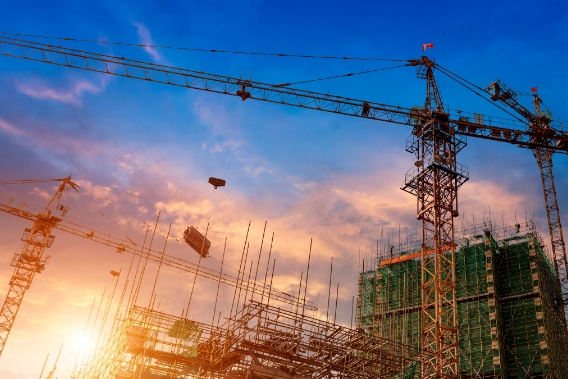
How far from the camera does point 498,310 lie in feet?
160

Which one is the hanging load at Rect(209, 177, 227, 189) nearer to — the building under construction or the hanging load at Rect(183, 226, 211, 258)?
the hanging load at Rect(183, 226, 211, 258)

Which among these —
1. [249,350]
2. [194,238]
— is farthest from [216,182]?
[249,350]

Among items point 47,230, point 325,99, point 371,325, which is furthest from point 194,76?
point 371,325

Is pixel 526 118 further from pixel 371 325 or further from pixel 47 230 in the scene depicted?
pixel 47 230

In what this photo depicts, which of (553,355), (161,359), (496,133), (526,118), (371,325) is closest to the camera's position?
(161,359)

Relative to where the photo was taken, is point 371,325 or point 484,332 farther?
point 371,325

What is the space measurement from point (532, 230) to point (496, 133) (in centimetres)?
982

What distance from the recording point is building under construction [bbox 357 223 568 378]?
153ft

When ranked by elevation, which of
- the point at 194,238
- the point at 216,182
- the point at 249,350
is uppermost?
the point at 216,182

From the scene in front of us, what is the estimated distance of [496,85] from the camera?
199 ft

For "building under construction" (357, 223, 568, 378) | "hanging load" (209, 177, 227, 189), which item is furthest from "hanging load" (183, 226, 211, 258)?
"building under construction" (357, 223, 568, 378)

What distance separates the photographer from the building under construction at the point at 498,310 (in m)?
46.5

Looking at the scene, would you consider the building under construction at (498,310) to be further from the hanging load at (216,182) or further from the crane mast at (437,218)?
the hanging load at (216,182)

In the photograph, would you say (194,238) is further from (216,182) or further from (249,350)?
(249,350)
